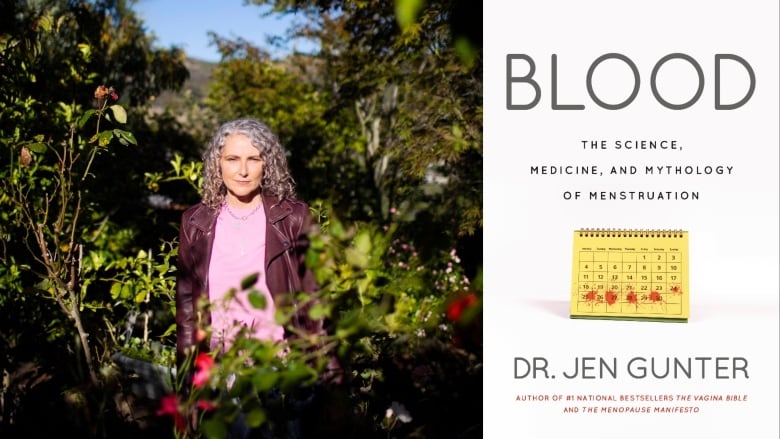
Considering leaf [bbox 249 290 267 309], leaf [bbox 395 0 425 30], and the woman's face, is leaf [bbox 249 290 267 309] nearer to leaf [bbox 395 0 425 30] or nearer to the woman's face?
leaf [bbox 395 0 425 30]

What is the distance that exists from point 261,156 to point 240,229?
0.76 feet

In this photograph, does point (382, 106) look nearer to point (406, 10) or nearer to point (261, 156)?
point (261, 156)

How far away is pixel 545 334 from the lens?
2111 mm

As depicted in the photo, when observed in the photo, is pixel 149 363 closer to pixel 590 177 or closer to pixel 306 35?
pixel 590 177

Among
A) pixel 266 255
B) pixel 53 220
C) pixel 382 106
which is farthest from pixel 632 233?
pixel 382 106

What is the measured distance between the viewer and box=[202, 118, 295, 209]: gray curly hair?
2.72m

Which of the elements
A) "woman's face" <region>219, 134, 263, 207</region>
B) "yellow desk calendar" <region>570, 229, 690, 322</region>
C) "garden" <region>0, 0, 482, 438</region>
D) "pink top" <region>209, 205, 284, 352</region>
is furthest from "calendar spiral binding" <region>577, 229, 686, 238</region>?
"woman's face" <region>219, 134, 263, 207</region>

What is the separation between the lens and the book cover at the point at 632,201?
204cm

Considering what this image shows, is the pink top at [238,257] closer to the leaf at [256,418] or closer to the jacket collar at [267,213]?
the jacket collar at [267,213]

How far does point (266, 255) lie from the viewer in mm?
2654

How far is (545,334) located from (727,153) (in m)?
0.59

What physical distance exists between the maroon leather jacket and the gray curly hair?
0.04 metres

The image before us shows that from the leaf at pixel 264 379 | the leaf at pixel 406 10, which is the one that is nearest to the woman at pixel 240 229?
the leaf at pixel 264 379

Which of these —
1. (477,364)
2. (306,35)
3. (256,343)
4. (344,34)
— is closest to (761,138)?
(256,343)
